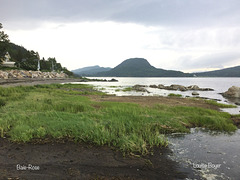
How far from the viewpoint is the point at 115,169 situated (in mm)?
5875

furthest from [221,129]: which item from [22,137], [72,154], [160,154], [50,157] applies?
[22,137]

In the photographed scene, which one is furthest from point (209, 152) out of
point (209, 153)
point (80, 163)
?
point (80, 163)

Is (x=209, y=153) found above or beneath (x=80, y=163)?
beneath

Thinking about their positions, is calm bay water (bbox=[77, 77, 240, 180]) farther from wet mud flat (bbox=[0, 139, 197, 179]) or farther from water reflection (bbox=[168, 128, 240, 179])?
wet mud flat (bbox=[0, 139, 197, 179])

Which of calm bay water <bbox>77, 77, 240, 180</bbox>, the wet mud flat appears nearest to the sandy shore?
the wet mud flat

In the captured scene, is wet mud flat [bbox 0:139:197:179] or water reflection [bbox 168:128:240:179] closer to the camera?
wet mud flat [bbox 0:139:197:179]

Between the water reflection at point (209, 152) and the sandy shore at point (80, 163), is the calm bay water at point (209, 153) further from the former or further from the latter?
the sandy shore at point (80, 163)

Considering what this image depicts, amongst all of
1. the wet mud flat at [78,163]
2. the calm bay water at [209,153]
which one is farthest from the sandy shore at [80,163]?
the calm bay water at [209,153]

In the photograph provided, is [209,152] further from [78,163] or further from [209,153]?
[78,163]

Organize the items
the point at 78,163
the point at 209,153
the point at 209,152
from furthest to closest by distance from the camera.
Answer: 1. the point at 209,152
2. the point at 209,153
3. the point at 78,163

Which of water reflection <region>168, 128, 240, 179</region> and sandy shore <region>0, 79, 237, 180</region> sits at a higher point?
sandy shore <region>0, 79, 237, 180</region>

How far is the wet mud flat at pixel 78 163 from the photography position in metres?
5.44

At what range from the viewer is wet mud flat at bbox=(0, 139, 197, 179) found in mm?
5438

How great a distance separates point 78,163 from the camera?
619 centimetres
